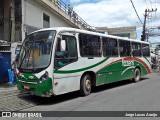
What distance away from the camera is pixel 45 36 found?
30.8ft

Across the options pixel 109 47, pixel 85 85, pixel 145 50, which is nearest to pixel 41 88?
pixel 85 85

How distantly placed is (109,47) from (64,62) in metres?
4.16

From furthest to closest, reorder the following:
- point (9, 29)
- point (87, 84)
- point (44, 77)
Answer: point (9, 29) → point (87, 84) → point (44, 77)

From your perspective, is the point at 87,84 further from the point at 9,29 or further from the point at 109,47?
the point at 9,29

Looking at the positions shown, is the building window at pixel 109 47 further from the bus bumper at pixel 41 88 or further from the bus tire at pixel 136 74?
the bus bumper at pixel 41 88

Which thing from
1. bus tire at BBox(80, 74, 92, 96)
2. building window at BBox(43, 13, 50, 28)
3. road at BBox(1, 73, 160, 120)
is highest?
building window at BBox(43, 13, 50, 28)

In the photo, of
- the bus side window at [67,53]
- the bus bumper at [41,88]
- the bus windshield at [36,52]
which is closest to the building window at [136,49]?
the bus side window at [67,53]

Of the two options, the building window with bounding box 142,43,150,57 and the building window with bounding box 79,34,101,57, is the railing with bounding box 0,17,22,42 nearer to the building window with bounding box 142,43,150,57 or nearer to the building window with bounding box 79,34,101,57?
the building window with bounding box 79,34,101,57

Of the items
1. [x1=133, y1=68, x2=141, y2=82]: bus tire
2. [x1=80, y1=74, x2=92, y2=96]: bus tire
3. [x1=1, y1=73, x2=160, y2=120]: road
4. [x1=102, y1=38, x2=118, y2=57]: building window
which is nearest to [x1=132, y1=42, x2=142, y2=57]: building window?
[x1=133, y1=68, x2=141, y2=82]: bus tire

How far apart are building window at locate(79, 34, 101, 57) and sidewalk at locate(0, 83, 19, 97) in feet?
12.2

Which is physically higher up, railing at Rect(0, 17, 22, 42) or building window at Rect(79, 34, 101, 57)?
railing at Rect(0, 17, 22, 42)

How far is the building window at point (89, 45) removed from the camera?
34.9 feet

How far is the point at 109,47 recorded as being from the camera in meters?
12.9

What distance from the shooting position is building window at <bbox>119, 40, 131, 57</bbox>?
1413cm
